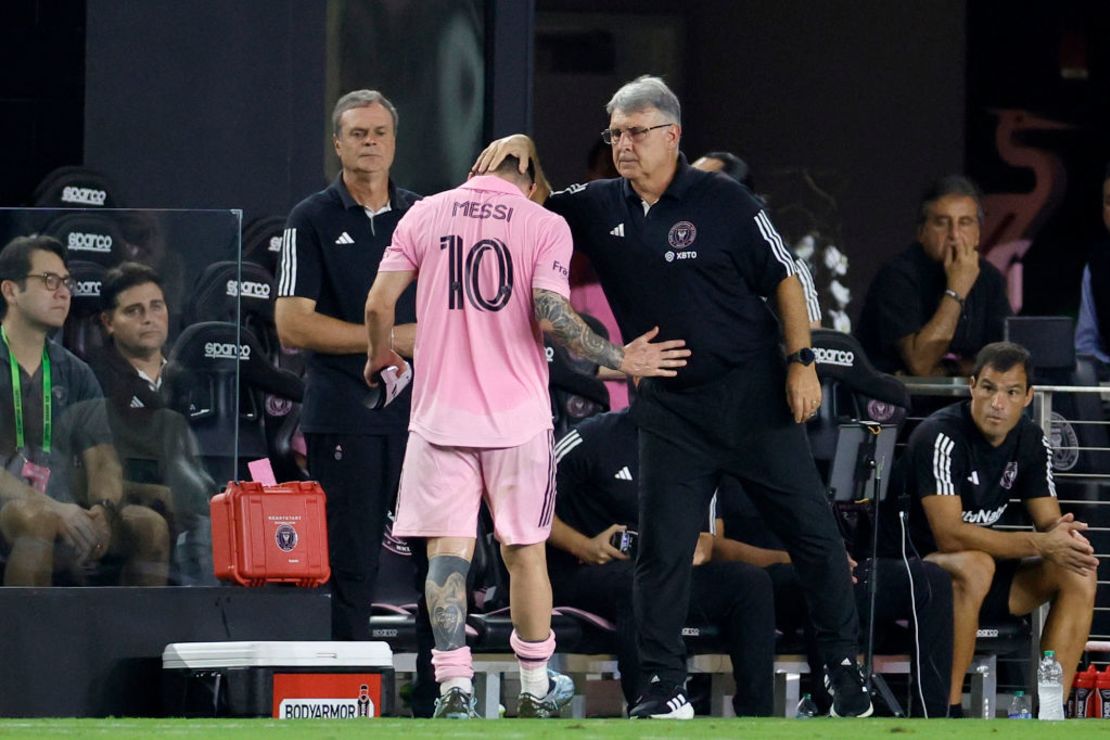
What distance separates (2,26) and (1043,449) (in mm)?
5656

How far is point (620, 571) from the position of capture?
9156 mm

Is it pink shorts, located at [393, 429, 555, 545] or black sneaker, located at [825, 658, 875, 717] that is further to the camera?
→ black sneaker, located at [825, 658, 875, 717]

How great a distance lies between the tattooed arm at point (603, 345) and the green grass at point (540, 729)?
111 cm

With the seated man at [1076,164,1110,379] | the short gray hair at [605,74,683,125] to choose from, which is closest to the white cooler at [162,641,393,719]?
the short gray hair at [605,74,683,125]

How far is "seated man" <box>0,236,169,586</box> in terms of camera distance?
25.7 ft

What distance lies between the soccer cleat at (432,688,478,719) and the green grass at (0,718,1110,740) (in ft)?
0.52

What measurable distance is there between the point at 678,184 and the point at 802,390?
766 mm

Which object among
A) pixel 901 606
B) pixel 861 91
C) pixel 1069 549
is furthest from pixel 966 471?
pixel 861 91

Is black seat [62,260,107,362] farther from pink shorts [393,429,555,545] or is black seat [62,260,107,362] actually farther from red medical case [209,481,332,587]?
pink shorts [393,429,555,545]

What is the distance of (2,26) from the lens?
12195 mm

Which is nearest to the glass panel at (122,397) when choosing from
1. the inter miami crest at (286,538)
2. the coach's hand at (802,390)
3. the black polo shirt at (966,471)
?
the inter miami crest at (286,538)

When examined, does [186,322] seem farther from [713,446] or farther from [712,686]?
[712,686]

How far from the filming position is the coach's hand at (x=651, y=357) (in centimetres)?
749

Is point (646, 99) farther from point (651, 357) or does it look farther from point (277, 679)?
point (277, 679)
